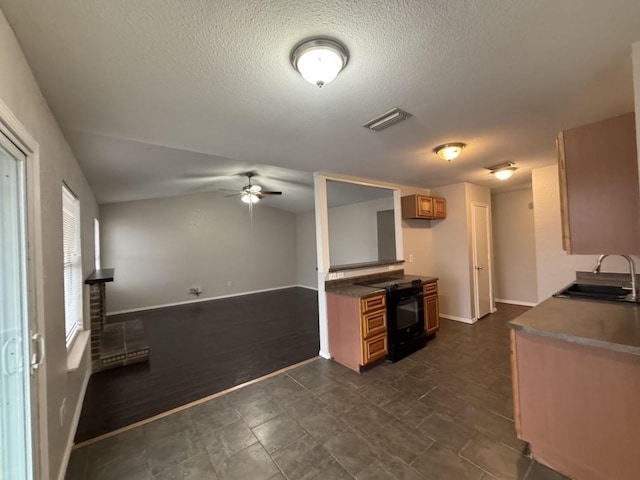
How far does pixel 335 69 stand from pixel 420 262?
412cm

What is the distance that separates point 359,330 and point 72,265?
317cm

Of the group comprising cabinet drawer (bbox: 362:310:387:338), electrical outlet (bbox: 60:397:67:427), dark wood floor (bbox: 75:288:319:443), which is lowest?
dark wood floor (bbox: 75:288:319:443)

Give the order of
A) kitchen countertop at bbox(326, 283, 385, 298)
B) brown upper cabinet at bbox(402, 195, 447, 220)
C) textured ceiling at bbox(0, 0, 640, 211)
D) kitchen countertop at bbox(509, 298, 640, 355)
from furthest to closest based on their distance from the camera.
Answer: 1. brown upper cabinet at bbox(402, 195, 447, 220)
2. kitchen countertop at bbox(326, 283, 385, 298)
3. kitchen countertop at bbox(509, 298, 640, 355)
4. textured ceiling at bbox(0, 0, 640, 211)

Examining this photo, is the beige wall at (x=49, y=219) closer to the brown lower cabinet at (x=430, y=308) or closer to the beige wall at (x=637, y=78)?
the beige wall at (x=637, y=78)

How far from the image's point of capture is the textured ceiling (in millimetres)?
1120

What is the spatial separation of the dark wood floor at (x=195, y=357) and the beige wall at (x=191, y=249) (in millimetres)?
883

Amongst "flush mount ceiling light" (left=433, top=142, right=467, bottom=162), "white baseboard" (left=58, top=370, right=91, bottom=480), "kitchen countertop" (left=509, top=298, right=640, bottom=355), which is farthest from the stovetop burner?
"white baseboard" (left=58, top=370, right=91, bottom=480)

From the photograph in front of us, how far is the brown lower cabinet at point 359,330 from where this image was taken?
3027 mm

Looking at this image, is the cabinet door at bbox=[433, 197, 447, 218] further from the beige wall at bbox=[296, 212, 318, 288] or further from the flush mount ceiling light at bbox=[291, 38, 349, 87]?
the beige wall at bbox=[296, 212, 318, 288]

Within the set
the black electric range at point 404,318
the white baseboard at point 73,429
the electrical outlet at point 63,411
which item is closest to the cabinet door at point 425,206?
the black electric range at point 404,318

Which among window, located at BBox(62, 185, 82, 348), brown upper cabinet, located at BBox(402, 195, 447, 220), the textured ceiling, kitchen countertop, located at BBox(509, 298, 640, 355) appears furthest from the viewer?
brown upper cabinet, located at BBox(402, 195, 447, 220)

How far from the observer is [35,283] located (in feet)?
4.44

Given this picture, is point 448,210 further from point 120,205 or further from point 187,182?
point 120,205

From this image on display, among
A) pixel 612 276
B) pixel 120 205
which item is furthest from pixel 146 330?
pixel 612 276
